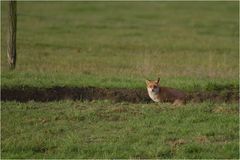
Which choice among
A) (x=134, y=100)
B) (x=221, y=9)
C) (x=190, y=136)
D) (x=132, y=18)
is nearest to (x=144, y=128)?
(x=190, y=136)

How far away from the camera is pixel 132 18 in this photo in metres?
35.0

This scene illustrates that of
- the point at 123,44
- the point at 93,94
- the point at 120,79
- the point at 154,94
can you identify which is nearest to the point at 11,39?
the point at 120,79

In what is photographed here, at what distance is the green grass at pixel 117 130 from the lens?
31.2ft

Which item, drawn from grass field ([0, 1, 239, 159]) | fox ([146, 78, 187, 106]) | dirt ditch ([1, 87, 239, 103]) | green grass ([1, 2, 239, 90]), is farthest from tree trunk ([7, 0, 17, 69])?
fox ([146, 78, 187, 106])

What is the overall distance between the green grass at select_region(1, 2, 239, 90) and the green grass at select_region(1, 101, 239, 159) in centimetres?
237

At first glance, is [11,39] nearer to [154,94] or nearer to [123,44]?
[154,94]

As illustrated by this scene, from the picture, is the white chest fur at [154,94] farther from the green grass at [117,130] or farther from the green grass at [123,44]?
the green grass at [123,44]

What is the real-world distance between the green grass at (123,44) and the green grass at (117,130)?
2371 mm

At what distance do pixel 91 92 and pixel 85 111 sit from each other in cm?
222

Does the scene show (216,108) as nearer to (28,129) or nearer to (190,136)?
(190,136)

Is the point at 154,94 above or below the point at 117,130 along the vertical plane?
above

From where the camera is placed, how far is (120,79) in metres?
15.3

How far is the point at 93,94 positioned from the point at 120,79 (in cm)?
145

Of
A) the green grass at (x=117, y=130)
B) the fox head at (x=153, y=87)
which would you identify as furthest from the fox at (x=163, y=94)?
the green grass at (x=117, y=130)
